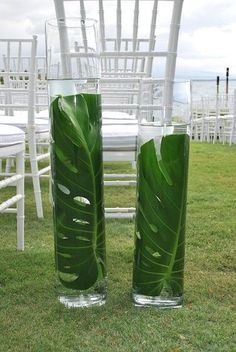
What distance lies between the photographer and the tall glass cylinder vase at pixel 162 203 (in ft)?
4.49

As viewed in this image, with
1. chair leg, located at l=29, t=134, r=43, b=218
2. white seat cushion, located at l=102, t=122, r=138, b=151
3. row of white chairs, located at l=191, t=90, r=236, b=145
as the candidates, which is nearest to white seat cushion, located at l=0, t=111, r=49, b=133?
chair leg, located at l=29, t=134, r=43, b=218

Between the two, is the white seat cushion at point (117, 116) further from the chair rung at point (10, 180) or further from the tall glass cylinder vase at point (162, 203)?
the tall glass cylinder vase at point (162, 203)

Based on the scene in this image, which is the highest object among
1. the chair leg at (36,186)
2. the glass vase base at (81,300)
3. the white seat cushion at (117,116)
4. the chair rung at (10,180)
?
the white seat cushion at (117,116)

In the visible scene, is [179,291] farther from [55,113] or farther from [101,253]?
[55,113]

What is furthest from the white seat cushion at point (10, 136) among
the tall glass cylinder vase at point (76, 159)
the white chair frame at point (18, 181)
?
the tall glass cylinder vase at point (76, 159)

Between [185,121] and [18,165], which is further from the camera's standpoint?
[18,165]

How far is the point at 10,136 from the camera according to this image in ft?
5.52

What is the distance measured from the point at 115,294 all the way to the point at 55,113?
586 millimetres

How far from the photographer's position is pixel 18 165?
1.90 metres

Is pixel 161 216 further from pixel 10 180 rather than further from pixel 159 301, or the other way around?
pixel 10 180

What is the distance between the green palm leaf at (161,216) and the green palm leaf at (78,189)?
12cm

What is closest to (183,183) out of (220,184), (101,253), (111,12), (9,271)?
(101,253)

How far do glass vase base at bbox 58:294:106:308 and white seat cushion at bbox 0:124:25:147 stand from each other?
549 mm

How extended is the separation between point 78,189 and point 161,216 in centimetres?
24
